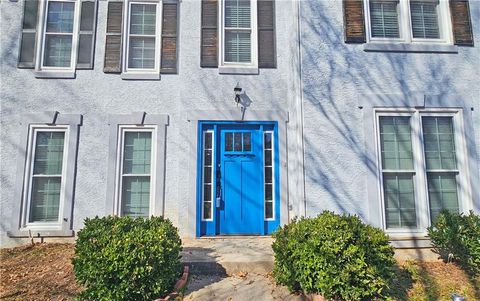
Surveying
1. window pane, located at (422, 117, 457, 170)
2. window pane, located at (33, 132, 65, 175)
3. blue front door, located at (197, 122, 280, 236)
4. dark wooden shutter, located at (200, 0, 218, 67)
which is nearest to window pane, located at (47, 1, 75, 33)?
window pane, located at (33, 132, 65, 175)

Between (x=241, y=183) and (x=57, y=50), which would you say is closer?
(x=241, y=183)

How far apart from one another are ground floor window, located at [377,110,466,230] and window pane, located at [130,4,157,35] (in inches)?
215

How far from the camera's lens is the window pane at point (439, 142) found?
617 cm

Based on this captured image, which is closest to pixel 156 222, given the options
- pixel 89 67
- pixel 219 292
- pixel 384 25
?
pixel 219 292

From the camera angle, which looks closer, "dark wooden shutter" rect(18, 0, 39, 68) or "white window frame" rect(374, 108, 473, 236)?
"white window frame" rect(374, 108, 473, 236)

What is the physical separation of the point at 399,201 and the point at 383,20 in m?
3.71

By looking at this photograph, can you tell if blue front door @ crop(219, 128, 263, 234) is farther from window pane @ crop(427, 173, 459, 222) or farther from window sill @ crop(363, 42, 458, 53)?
window pane @ crop(427, 173, 459, 222)

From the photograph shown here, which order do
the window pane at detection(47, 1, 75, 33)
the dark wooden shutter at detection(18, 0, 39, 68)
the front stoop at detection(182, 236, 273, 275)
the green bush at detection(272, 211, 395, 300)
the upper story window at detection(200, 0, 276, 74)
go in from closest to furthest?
the green bush at detection(272, 211, 395, 300) < the front stoop at detection(182, 236, 273, 275) < the dark wooden shutter at detection(18, 0, 39, 68) < the upper story window at detection(200, 0, 276, 74) < the window pane at detection(47, 1, 75, 33)

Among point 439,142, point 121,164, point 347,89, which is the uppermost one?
point 347,89

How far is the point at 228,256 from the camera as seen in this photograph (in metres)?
5.48

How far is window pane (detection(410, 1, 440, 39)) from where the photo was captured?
6.60 metres

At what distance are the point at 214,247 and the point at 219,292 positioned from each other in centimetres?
150

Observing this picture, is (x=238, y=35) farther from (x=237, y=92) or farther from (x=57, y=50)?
(x=57, y=50)

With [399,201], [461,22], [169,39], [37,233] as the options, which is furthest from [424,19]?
[37,233]
